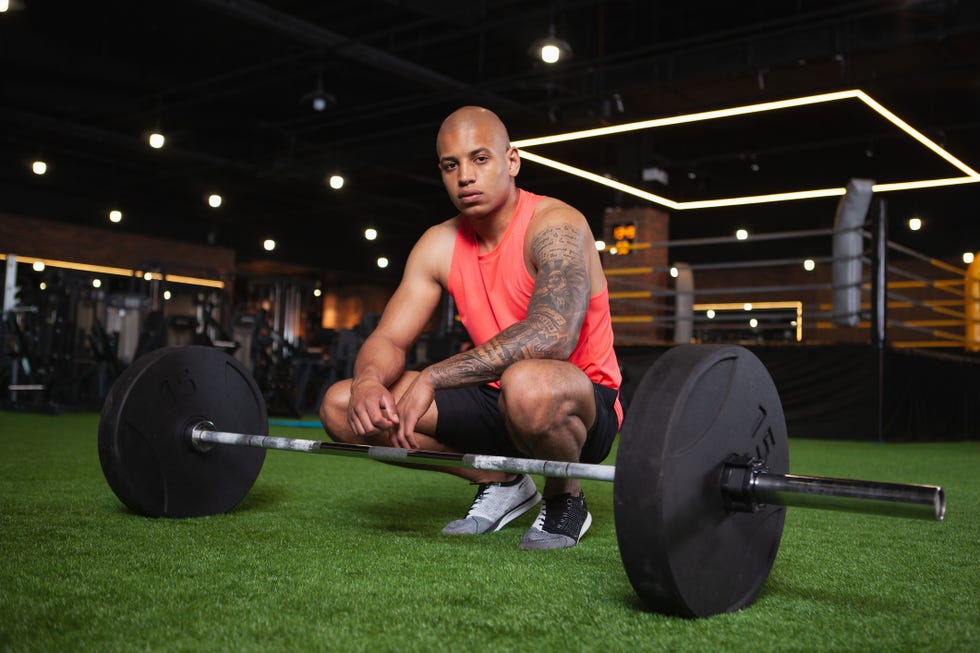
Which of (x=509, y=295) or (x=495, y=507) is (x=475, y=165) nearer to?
(x=509, y=295)

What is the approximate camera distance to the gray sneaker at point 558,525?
1545 mm

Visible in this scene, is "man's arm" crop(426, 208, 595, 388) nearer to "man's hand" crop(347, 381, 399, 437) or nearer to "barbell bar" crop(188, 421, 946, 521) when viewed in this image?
"man's hand" crop(347, 381, 399, 437)

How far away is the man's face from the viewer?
1.58 m

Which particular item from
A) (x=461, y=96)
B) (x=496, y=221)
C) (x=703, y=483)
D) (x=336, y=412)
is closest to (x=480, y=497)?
(x=336, y=412)

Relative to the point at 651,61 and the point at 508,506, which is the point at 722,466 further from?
the point at 651,61

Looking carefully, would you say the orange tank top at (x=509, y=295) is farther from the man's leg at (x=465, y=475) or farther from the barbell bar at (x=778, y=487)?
the barbell bar at (x=778, y=487)

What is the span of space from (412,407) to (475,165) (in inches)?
20.0

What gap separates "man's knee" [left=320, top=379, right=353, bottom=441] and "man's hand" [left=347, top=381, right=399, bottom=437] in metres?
0.22

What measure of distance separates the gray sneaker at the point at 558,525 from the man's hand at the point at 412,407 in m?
0.35

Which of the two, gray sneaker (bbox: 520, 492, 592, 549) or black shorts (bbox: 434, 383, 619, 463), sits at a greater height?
black shorts (bbox: 434, 383, 619, 463)

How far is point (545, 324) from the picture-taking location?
145 cm

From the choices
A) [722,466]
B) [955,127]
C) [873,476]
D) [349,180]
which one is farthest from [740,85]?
[722,466]

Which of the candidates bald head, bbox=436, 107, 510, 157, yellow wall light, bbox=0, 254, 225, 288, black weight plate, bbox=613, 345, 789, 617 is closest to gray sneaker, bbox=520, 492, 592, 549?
black weight plate, bbox=613, 345, 789, 617

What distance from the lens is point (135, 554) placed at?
1.37 meters
